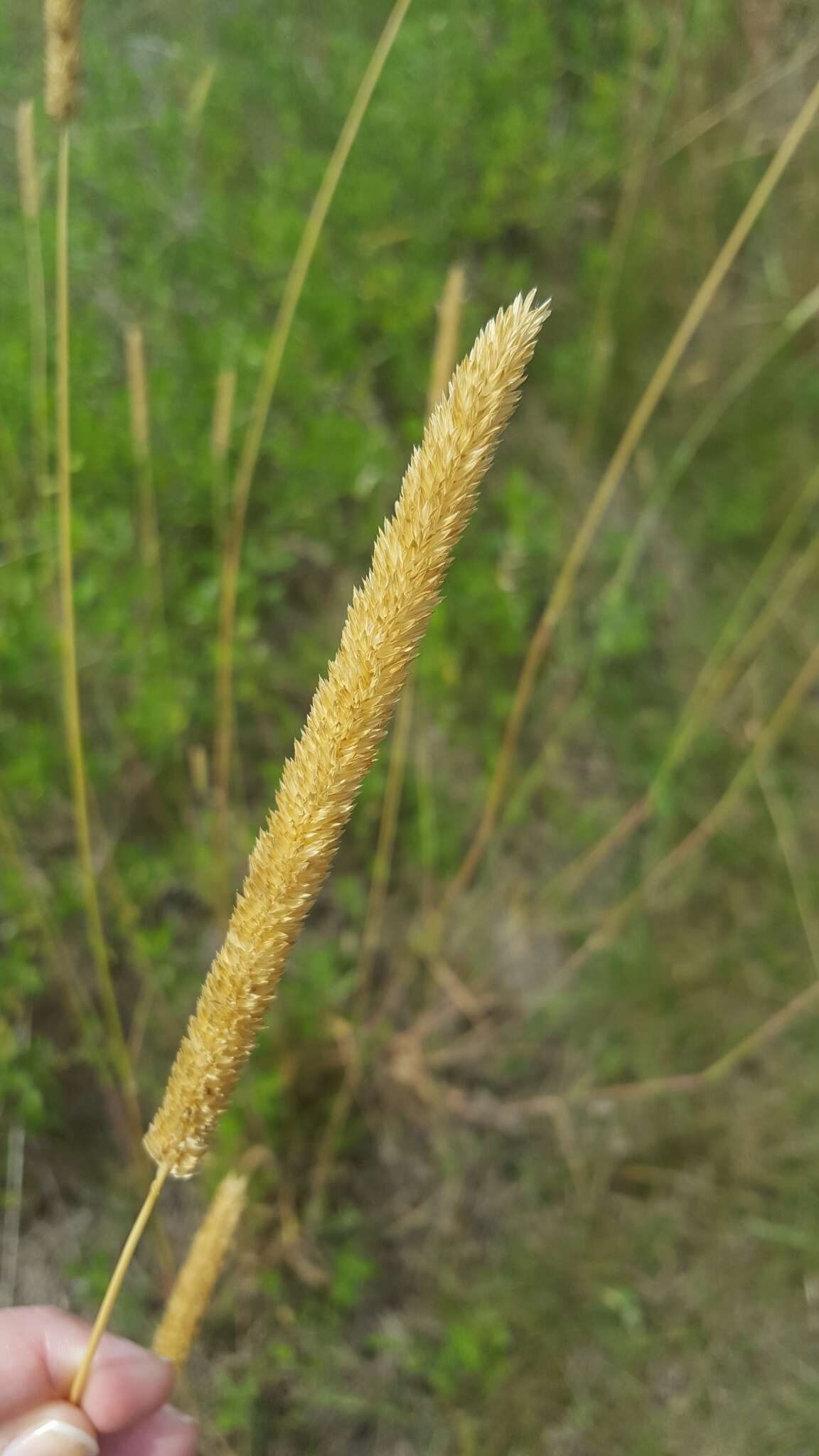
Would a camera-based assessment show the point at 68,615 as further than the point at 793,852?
No

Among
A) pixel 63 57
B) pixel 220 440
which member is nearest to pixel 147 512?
pixel 220 440

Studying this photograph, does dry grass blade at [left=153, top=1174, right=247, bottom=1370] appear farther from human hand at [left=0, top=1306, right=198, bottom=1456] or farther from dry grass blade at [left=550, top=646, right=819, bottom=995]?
dry grass blade at [left=550, top=646, right=819, bottom=995]

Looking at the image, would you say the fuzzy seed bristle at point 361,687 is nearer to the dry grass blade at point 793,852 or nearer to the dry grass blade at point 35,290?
the dry grass blade at point 35,290

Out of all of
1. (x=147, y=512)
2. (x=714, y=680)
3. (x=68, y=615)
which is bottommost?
(x=714, y=680)

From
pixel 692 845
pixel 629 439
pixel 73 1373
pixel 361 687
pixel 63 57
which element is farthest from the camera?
pixel 692 845

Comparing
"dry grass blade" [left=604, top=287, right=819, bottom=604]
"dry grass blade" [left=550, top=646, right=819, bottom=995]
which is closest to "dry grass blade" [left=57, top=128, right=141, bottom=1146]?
"dry grass blade" [left=550, top=646, right=819, bottom=995]

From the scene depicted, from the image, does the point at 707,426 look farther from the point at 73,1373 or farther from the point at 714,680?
the point at 73,1373

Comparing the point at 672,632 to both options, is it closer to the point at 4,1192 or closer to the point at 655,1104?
the point at 655,1104
